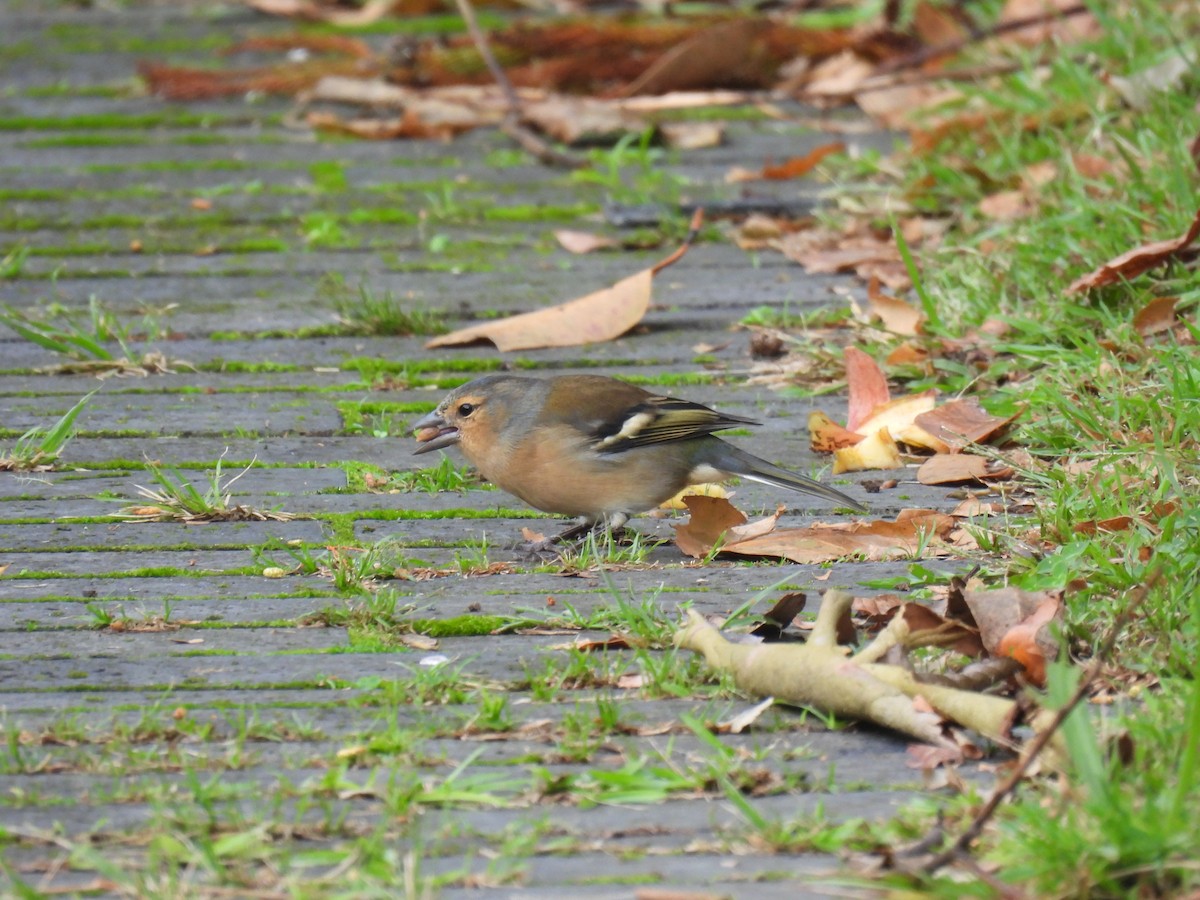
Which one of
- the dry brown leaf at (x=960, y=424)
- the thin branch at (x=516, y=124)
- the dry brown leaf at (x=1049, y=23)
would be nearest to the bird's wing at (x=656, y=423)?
the dry brown leaf at (x=960, y=424)

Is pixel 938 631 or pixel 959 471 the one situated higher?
pixel 938 631

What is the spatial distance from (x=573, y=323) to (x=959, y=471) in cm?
170

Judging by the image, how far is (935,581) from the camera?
3912 mm

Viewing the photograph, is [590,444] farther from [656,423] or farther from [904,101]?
[904,101]

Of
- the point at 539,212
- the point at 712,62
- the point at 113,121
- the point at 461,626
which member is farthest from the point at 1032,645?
the point at 113,121

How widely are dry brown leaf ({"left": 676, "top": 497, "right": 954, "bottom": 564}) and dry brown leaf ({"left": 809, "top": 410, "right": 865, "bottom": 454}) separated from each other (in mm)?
669

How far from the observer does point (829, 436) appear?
5090 mm

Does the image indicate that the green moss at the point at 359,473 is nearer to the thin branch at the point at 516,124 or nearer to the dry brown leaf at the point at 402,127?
the thin branch at the point at 516,124

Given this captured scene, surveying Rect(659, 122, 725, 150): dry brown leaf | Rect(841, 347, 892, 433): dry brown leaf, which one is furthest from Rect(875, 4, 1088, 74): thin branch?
Rect(841, 347, 892, 433): dry brown leaf

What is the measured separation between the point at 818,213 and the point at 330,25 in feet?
12.9

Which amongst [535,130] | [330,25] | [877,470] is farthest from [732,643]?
[330,25]

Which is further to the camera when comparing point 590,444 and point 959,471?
point 590,444

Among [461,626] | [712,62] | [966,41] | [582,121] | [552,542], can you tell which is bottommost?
[552,542]

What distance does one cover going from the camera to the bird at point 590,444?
491 centimetres
